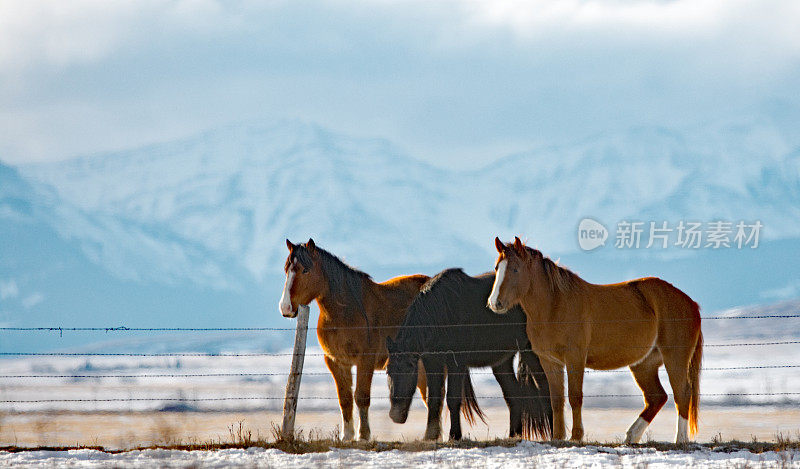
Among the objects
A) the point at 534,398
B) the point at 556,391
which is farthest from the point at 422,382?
the point at 556,391

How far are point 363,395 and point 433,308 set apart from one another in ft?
4.50

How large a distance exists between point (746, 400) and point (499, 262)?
1863 centimetres

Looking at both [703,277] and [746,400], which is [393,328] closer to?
[746,400]

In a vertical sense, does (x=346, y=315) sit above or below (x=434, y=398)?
above

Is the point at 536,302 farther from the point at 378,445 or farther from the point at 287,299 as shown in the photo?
the point at 287,299

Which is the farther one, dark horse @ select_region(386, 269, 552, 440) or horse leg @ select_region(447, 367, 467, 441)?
dark horse @ select_region(386, 269, 552, 440)

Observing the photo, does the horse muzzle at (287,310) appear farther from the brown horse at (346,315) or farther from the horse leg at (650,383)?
the horse leg at (650,383)

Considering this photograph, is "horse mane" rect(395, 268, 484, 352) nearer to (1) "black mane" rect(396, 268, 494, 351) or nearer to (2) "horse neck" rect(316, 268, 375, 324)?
(1) "black mane" rect(396, 268, 494, 351)

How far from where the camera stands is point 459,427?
10.2 m

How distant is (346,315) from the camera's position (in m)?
11.0

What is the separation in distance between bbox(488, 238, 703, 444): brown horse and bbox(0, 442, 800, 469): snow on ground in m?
1.34

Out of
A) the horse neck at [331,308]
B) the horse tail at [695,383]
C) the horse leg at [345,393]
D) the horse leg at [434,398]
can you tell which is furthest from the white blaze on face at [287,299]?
the horse tail at [695,383]

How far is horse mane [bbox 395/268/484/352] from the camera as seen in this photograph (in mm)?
10445

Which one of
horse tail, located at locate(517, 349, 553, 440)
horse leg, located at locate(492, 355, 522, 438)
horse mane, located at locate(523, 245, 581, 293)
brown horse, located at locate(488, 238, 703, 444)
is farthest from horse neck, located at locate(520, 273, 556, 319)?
horse leg, located at locate(492, 355, 522, 438)
